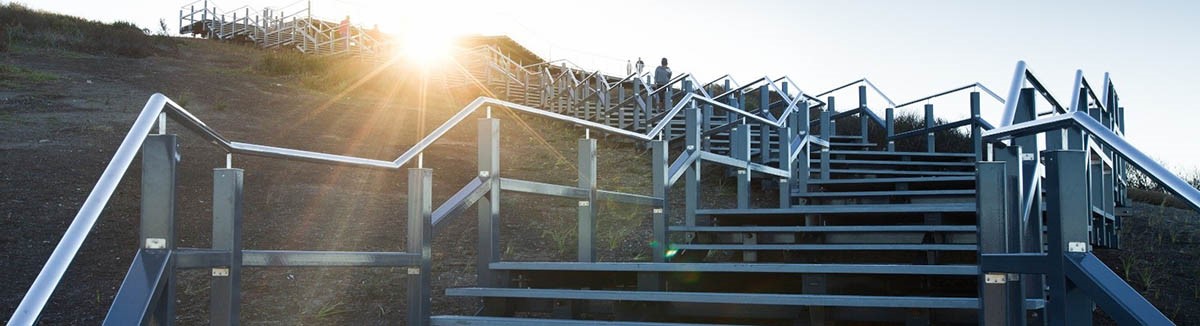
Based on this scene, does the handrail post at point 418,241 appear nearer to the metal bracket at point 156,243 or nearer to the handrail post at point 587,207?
the handrail post at point 587,207

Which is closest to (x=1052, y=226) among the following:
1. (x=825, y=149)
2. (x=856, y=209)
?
(x=856, y=209)

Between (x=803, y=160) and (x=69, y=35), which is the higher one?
(x=69, y=35)

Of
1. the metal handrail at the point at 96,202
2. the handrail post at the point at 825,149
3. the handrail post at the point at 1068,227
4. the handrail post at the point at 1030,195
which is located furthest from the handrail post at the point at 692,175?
the handrail post at the point at 1068,227

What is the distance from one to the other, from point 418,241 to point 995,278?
8.00ft

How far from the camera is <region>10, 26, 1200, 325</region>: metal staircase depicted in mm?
2398

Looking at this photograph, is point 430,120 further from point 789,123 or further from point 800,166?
point 800,166

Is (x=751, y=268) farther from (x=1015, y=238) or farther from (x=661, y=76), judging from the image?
(x=661, y=76)

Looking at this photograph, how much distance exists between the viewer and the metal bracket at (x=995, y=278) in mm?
2596

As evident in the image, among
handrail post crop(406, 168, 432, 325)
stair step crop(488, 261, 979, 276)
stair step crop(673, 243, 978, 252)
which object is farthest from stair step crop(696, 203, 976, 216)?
handrail post crop(406, 168, 432, 325)

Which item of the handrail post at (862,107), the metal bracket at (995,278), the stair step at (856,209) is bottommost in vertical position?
the metal bracket at (995,278)

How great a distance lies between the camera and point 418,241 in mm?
4293

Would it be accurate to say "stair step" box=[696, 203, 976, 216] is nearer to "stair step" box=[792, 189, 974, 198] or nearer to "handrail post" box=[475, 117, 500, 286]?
"stair step" box=[792, 189, 974, 198]

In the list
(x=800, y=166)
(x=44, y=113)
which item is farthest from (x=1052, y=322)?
(x=44, y=113)

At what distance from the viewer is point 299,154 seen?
3.60 m
